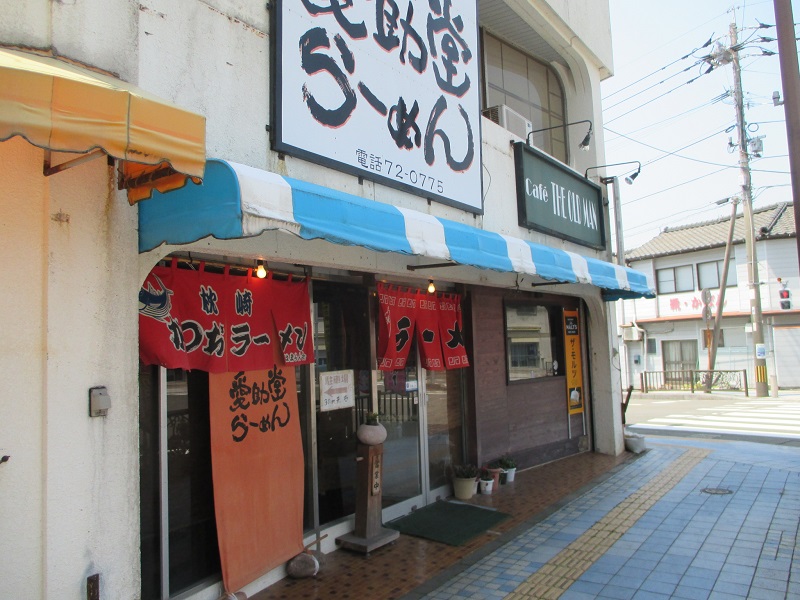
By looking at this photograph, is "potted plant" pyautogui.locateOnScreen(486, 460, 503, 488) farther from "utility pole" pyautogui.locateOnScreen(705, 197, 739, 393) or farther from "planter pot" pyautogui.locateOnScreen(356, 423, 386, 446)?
"utility pole" pyautogui.locateOnScreen(705, 197, 739, 393)

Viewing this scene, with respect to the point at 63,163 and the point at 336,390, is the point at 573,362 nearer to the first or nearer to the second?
the point at 336,390

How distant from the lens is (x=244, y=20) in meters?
4.98

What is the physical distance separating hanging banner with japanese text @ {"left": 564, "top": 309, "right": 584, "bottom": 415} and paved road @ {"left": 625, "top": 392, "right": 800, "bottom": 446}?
452 centimetres

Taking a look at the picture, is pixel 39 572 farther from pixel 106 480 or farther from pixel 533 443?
pixel 533 443

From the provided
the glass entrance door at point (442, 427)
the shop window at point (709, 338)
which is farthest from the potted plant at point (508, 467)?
the shop window at point (709, 338)

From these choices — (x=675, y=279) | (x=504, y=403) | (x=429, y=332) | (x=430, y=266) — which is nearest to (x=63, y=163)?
(x=430, y=266)

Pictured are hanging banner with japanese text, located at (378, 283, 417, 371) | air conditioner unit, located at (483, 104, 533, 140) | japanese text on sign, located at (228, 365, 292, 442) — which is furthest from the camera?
air conditioner unit, located at (483, 104, 533, 140)

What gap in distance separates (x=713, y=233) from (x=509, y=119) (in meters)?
26.0

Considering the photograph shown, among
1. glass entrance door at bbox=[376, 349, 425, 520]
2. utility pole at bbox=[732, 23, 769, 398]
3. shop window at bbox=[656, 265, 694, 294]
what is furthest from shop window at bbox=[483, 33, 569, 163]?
shop window at bbox=[656, 265, 694, 294]

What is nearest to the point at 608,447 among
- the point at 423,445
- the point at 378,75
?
the point at 423,445

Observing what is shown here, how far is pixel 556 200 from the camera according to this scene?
33.7 ft

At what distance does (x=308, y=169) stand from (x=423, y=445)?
4.48 meters

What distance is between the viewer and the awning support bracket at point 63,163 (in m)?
3.45

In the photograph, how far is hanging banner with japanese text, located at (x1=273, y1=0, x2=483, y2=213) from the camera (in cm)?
533
